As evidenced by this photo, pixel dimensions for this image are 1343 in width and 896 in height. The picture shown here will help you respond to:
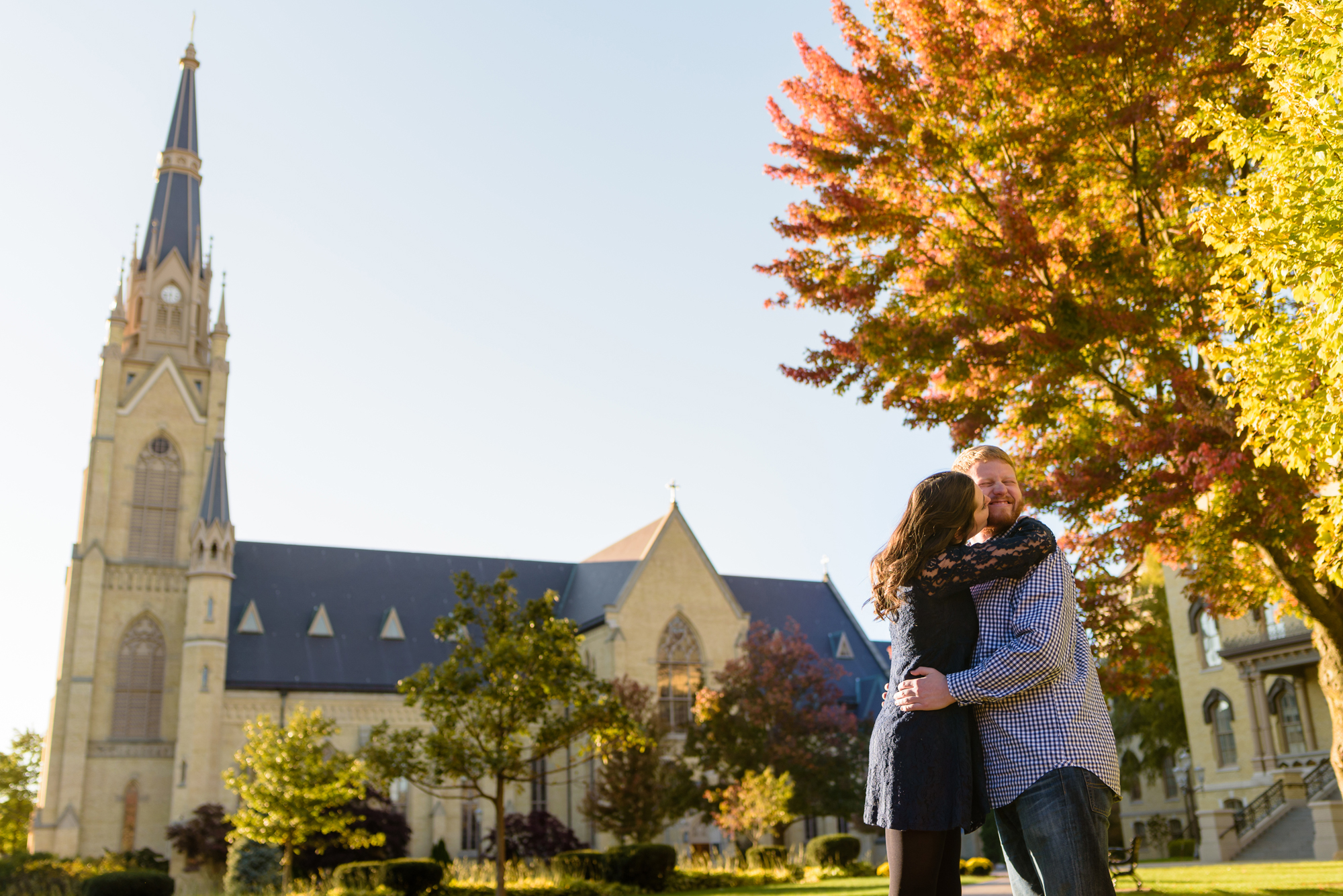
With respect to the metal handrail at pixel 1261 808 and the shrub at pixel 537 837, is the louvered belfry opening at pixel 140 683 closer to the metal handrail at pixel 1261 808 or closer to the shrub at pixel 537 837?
the shrub at pixel 537 837

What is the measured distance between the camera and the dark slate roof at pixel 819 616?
4925 cm

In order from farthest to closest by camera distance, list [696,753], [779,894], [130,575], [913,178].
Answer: [130,575], [696,753], [779,894], [913,178]

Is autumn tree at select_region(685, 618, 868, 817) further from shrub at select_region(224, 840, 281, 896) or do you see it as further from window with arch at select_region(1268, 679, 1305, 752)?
shrub at select_region(224, 840, 281, 896)

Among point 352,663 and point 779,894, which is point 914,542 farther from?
point 352,663

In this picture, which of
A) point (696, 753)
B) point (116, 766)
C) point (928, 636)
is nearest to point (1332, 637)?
point (928, 636)

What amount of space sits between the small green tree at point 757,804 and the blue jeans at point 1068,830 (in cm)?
2863

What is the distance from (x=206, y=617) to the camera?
40.8 metres

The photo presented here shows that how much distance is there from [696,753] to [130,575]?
23286 mm

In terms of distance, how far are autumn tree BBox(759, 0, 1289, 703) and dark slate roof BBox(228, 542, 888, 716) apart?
31262 millimetres

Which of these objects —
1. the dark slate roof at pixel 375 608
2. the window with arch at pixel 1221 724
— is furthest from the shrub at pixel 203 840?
the window with arch at pixel 1221 724

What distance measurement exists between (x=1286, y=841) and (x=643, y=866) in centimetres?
1558

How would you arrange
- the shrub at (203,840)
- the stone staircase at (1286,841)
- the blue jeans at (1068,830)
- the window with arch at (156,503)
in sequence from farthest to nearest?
the window with arch at (156,503)
the shrub at (203,840)
the stone staircase at (1286,841)
the blue jeans at (1068,830)

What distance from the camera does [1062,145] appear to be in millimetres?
12242

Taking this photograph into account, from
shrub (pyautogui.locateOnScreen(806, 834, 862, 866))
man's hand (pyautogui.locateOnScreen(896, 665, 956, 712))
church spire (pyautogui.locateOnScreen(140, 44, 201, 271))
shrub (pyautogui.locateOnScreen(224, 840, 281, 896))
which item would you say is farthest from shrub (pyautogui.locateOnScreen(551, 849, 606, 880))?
church spire (pyautogui.locateOnScreen(140, 44, 201, 271))
